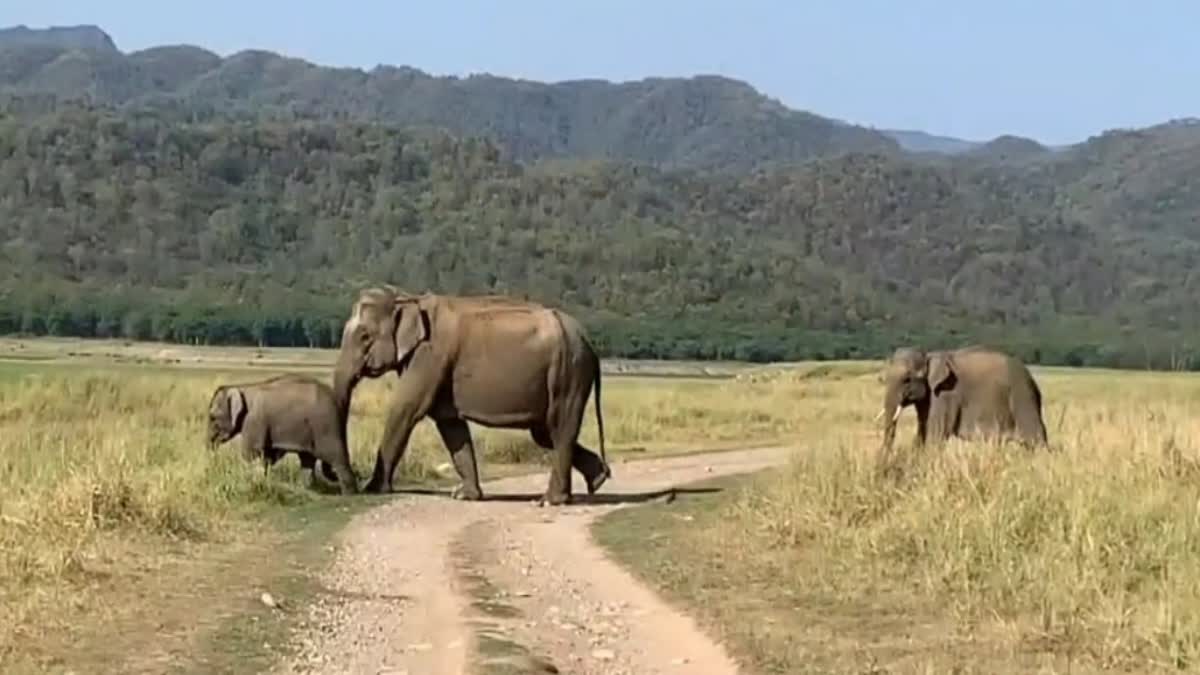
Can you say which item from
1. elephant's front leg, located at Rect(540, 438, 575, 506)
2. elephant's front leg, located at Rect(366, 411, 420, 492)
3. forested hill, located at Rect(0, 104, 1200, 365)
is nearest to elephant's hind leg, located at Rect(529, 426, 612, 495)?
elephant's front leg, located at Rect(540, 438, 575, 506)

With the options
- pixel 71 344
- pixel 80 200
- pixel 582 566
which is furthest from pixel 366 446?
pixel 80 200

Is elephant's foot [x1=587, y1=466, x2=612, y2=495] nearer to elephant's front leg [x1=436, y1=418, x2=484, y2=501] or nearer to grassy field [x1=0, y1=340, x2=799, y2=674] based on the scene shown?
elephant's front leg [x1=436, y1=418, x2=484, y2=501]

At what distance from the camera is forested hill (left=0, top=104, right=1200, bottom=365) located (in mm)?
99438

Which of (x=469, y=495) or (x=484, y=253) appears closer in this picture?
(x=469, y=495)

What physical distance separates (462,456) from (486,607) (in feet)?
29.7

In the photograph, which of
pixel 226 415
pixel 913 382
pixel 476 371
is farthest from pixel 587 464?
pixel 913 382

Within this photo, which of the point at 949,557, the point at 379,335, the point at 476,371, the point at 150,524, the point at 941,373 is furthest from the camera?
the point at 941,373

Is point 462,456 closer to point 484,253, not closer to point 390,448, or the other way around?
point 390,448

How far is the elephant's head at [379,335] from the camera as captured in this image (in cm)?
2169

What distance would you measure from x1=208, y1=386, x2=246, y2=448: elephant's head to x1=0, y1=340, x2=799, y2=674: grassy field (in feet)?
1.02

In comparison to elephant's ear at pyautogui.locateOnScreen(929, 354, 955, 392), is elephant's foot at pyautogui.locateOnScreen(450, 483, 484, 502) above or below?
below

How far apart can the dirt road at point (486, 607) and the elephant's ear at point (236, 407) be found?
10.1 feet

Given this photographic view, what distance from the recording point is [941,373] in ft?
78.4

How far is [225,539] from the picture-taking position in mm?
16188
